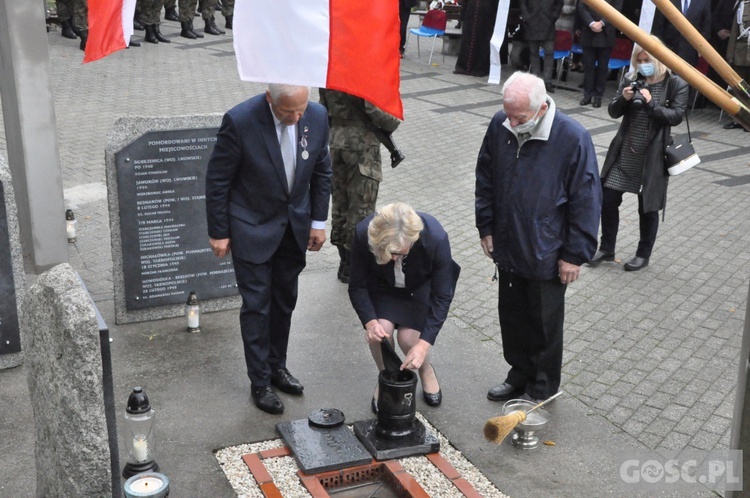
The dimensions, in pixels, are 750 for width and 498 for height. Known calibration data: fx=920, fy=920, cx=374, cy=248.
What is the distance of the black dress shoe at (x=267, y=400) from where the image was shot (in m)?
5.55

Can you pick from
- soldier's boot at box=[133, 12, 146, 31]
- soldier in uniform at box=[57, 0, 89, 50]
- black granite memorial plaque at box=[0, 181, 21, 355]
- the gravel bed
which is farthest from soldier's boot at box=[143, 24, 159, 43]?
the gravel bed

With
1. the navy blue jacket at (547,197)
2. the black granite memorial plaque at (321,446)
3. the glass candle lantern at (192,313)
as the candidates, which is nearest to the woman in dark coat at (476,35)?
the glass candle lantern at (192,313)

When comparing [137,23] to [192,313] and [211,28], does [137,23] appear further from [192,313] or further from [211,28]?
[192,313]

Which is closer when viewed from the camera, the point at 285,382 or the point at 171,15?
the point at 285,382

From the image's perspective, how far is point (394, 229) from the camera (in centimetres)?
504

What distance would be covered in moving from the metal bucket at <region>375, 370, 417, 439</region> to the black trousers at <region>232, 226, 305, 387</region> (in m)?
0.82

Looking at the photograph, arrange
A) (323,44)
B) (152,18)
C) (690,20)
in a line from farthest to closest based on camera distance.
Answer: (152,18), (690,20), (323,44)

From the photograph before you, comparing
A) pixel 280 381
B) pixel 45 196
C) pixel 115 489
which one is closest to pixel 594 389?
pixel 280 381

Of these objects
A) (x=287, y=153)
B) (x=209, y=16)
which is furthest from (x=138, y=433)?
(x=209, y=16)

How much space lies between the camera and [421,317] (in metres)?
5.50

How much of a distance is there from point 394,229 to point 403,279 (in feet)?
1.58

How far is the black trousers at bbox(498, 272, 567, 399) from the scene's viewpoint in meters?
5.55

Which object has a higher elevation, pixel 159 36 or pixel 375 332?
pixel 375 332

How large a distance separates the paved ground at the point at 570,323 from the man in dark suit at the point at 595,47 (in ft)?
6.15
